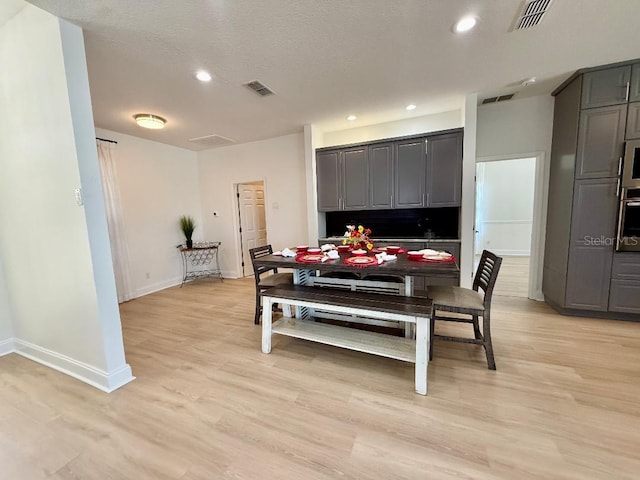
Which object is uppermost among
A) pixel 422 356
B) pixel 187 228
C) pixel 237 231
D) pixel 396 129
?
pixel 396 129

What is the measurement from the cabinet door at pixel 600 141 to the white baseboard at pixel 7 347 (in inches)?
239

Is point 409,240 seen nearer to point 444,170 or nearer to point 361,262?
point 444,170

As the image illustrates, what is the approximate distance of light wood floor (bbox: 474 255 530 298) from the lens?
12.4 ft

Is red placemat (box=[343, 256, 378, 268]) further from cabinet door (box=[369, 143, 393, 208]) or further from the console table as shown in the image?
the console table

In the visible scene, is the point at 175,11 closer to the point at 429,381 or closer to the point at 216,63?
the point at 216,63

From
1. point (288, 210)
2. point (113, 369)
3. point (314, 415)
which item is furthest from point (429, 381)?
point (288, 210)

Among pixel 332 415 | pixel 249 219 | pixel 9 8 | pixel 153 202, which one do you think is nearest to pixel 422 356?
pixel 332 415

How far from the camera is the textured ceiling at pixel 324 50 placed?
5.51 ft

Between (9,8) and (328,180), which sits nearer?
(9,8)

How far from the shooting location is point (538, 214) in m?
3.39

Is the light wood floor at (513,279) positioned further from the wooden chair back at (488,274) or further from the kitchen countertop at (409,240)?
the wooden chair back at (488,274)

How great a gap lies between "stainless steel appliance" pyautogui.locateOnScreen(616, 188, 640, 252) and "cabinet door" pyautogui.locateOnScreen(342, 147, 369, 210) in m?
2.72

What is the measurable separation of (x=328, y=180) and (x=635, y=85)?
341 centimetres

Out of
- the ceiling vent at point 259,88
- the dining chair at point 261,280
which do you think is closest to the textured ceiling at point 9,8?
the ceiling vent at point 259,88
